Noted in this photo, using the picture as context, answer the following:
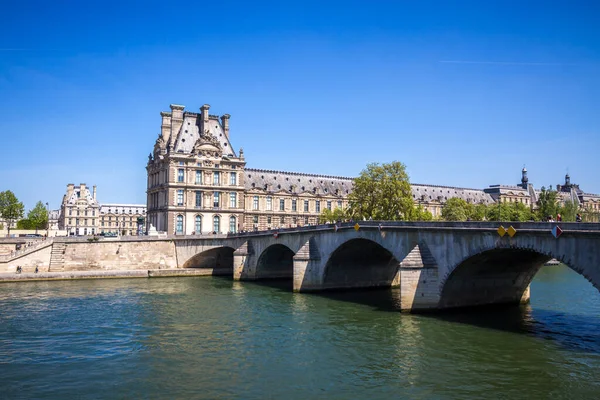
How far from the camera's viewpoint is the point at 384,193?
3172 inches

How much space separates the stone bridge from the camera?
33156 mm

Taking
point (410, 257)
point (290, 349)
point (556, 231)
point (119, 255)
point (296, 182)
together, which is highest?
point (296, 182)

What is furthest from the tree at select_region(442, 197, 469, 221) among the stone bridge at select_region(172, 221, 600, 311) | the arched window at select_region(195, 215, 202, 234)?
the arched window at select_region(195, 215, 202, 234)

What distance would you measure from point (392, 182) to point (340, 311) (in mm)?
38792

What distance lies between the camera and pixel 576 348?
31.5 meters

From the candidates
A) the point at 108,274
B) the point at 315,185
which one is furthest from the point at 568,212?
the point at 108,274

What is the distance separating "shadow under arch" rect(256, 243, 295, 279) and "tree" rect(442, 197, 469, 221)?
135 ft

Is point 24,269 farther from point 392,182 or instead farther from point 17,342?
point 392,182

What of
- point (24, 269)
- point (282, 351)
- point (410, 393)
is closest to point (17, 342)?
point (282, 351)

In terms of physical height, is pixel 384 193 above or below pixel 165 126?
below

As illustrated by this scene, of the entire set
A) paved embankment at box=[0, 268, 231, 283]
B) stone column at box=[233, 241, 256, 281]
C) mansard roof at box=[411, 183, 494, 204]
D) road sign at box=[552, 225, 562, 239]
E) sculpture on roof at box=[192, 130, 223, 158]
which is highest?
sculpture on roof at box=[192, 130, 223, 158]

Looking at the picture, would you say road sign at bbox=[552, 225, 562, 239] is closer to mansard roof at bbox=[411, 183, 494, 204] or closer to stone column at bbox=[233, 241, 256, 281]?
stone column at bbox=[233, 241, 256, 281]

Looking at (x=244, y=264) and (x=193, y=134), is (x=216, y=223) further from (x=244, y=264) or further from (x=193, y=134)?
(x=244, y=264)

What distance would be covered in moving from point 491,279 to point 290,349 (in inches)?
795
